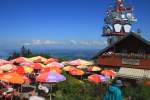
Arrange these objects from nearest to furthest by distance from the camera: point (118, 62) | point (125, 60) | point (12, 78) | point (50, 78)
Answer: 1. point (12, 78)
2. point (50, 78)
3. point (125, 60)
4. point (118, 62)

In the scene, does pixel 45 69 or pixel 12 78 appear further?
pixel 45 69

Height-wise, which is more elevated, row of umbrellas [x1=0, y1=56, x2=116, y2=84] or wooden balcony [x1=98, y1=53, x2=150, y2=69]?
wooden balcony [x1=98, y1=53, x2=150, y2=69]

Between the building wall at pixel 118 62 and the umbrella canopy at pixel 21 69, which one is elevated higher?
the building wall at pixel 118 62

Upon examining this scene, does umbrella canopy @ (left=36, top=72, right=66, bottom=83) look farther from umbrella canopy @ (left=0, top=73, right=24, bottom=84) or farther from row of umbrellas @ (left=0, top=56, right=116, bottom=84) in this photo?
umbrella canopy @ (left=0, top=73, right=24, bottom=84)

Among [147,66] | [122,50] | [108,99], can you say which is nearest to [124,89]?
[147,66]

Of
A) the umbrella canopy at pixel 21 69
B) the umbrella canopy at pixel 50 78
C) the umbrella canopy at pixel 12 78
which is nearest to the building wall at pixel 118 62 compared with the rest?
the umbrella canopy at pixel 21 69

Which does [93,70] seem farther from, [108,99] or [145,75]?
[108,99]

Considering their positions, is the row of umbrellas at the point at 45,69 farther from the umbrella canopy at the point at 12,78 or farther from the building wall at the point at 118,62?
the building wall at the point at 118,62

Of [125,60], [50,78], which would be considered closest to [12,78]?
[50,78]

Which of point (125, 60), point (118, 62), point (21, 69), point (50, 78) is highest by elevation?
point (125, 60)

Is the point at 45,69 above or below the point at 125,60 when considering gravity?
below

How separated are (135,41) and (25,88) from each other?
12324mm

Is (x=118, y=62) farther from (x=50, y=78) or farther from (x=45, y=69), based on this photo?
(x=50, y=78)

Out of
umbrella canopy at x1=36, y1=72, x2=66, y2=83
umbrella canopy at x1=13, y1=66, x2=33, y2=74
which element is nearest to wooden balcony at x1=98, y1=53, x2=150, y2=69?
umbrella canopy at x1=13, y1=66, x2=33, y2=74
